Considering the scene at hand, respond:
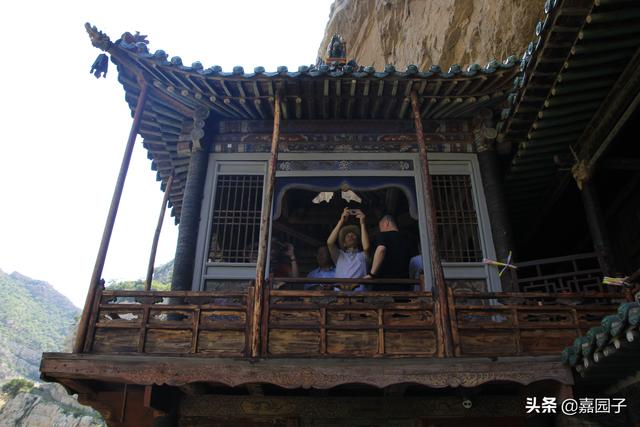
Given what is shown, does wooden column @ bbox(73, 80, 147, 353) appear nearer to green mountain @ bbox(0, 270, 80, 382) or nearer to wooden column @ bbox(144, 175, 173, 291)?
wooden column @ bbox(144, 175, 173, 291)

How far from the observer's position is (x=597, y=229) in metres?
6.96

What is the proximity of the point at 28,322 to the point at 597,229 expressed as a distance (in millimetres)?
68429

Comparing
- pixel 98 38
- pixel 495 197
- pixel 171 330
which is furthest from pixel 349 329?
pixel 98 38

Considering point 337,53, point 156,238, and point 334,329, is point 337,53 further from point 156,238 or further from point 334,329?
point 334,329

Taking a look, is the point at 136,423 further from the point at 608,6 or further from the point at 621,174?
the point at 621,174

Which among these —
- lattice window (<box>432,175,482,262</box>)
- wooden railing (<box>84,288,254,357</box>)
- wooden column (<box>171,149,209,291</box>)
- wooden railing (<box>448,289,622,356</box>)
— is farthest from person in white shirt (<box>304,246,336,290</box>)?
wooden railing (<box>448,289,622,356</box>)

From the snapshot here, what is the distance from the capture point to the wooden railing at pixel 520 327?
19.4 feet

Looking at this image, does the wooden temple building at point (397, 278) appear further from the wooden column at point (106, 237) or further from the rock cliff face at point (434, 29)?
the rock cliff face at point (434, 29)

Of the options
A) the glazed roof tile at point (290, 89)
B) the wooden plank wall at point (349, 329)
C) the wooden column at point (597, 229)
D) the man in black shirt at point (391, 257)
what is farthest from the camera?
the man in black shirt at point (391, 257)

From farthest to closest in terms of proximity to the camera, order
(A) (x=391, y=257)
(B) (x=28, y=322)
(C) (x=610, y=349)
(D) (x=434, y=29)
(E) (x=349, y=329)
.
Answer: (B) (x=28, y=322) < (D) (x=434, y=29) < (A) (x=391, y=257) < (E) (x=349, y=329) < (C) (x=610, y=349)

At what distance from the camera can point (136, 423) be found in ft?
21.7

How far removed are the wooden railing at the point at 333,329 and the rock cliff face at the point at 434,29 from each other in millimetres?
8125

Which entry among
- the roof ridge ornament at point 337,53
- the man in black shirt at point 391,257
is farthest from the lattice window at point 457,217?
the roof ridge ornament at point 337,53

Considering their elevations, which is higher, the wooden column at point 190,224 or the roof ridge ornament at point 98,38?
the roof ridge ornament at point 98,38
